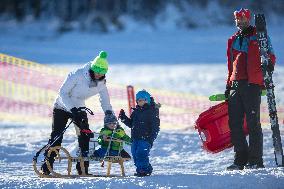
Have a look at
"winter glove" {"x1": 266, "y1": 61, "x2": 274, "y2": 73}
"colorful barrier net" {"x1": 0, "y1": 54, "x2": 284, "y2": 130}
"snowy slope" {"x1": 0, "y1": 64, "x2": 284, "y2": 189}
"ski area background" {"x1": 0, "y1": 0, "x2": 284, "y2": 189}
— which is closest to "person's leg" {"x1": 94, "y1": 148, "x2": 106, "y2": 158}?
"snowy slope" {"x1": 0, "y1": 64, "x2": 284, "y2": 189}

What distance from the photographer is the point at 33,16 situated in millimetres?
45844

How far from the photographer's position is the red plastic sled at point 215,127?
29.3 feet

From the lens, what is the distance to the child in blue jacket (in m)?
8.39

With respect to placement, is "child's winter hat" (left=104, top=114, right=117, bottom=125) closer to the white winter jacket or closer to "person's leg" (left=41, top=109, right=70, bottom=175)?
the white winter jacket

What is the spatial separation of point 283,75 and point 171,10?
22391 mm

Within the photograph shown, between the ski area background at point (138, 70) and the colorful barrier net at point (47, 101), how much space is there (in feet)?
0.10

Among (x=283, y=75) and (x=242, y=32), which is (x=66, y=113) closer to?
(x=242, y=32)

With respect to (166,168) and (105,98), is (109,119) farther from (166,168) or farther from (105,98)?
(166,168)

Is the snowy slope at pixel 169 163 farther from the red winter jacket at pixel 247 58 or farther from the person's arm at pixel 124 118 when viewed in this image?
the red winter jacket at pixel 247 58

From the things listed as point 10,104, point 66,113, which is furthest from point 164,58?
point 66,113

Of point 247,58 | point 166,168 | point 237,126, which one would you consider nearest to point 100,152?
point 237,126

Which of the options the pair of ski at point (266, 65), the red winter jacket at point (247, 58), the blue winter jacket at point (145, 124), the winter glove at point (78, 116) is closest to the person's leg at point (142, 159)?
the blue winter jacket at point (145, 124)

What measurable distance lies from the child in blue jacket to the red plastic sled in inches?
29.2

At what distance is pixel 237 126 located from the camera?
8594mm
